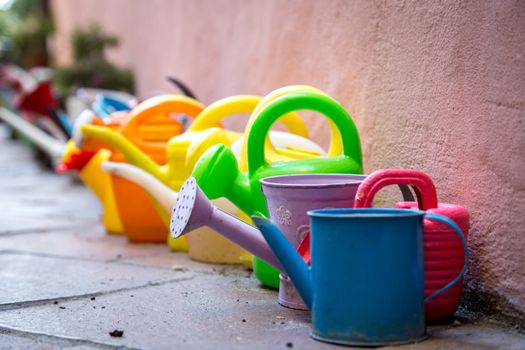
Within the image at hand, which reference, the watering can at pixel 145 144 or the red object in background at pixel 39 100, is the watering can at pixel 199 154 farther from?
the red object in background at pixel 39 100

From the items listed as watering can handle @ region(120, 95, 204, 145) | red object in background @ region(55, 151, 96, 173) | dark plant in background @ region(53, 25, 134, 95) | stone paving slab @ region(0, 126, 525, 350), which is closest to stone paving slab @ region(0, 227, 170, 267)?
stone paving slab @ region(0, 126, 525, 350)

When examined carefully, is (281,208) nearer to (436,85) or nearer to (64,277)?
(436,85)

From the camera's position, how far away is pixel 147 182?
2523mm

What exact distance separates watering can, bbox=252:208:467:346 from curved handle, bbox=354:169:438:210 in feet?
0.35

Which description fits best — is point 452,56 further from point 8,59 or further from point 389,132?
point 8,59

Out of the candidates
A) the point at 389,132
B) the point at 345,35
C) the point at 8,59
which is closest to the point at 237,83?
the point at 345,35

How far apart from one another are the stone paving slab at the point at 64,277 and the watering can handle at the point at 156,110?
472 millimetres

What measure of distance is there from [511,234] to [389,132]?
60 centimetres

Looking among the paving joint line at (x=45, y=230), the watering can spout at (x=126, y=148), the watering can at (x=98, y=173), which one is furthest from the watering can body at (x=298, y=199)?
the paving joint line at (x=45, y=230)

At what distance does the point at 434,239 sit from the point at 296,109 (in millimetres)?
503

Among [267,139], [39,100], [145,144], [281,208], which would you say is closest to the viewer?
[281,208]

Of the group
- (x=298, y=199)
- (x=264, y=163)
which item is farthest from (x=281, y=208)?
(x=264, y=163)

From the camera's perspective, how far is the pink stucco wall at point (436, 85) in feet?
5.07

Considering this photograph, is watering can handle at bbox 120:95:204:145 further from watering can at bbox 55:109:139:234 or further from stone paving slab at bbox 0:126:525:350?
stone paving slab at bbox 0:126:525:350
